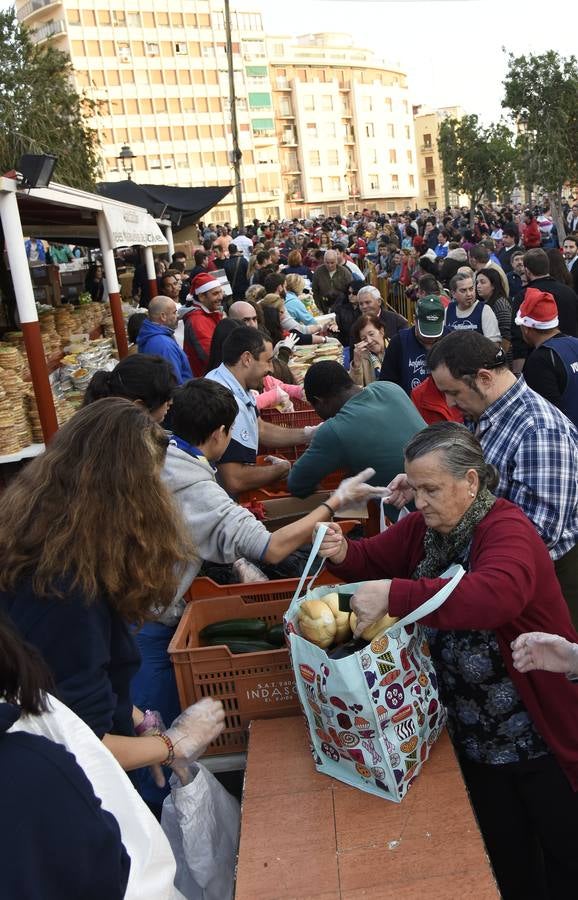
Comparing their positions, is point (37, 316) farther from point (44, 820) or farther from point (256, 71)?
point (256, 71)

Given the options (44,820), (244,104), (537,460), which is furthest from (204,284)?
(244,104)

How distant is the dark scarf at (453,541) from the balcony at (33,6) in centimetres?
8344

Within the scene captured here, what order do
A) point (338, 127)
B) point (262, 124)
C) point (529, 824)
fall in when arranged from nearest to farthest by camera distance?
point (529, 824) < point (262, 124) < point (338, 127)

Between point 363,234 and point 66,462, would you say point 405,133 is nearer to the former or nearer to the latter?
point 363,234

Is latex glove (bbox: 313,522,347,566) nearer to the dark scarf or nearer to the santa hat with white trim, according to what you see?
the dark scarf

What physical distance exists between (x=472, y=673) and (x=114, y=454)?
4.11 feet

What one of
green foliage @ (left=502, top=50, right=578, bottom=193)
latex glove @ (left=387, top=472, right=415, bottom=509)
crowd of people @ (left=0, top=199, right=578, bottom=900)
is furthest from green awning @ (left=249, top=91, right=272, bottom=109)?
latex glove @ (left=387, top=472, right=415, bottom=509)

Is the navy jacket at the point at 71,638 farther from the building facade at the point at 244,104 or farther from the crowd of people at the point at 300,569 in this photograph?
the building facade at the point at 244,104

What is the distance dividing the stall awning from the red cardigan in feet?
47.0

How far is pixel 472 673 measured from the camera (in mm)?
2494

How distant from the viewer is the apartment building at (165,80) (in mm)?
74250

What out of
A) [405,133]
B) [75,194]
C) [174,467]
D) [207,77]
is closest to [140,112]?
[207,77]

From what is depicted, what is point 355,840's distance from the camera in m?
2.18

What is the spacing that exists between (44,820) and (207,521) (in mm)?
1868
